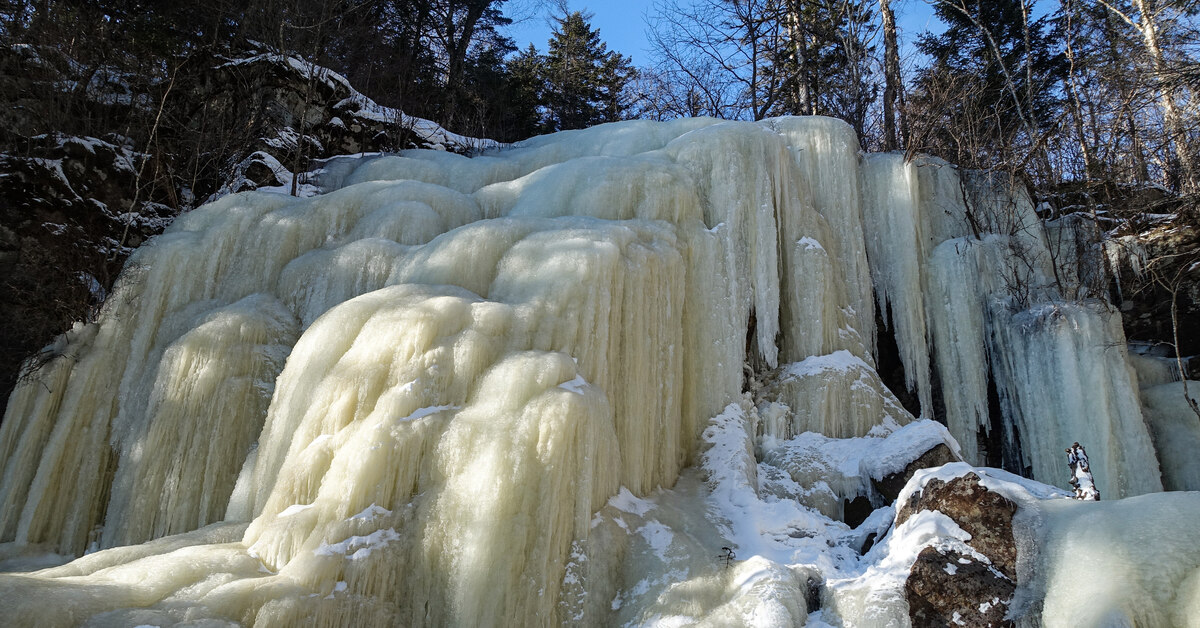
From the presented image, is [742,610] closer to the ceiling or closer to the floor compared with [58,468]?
closer to the floor

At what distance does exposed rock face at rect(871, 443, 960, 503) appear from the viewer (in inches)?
290

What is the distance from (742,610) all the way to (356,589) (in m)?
2.71

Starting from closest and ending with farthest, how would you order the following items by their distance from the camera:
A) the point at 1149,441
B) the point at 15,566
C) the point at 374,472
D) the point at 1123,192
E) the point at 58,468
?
the point at 374,472 → the point at 15,566 → the point at 58,468 → the point at 1149,441 → the point at 1123,192

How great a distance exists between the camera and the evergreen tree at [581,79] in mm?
20188

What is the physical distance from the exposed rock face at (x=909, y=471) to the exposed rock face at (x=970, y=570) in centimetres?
197

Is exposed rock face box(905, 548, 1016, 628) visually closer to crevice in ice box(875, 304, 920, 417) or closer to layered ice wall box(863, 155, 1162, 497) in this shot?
layered ice wall box(863, 155, 1162, 497)

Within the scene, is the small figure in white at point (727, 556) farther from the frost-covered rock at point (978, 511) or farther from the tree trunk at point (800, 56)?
the tree trunk at point (800, 56)

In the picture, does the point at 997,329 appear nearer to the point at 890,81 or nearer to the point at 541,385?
the point at 890,81

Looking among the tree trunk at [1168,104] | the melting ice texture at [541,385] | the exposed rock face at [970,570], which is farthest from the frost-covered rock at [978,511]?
the tree trunk at [1168,104]

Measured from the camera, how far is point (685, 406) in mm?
8195

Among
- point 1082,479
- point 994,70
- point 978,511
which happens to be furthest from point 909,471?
point 994,70

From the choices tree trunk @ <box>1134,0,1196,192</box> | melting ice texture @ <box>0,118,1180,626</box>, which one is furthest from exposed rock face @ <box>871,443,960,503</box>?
tree trunk @ <box>1134,0,1196,192</box>

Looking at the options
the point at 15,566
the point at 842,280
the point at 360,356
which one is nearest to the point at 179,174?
the point at 15,566

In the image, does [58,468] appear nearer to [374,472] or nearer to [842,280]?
[374,472]
